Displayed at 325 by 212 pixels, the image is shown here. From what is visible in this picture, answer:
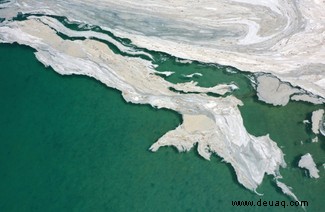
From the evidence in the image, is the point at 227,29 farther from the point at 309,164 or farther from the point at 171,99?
the point at 309,164

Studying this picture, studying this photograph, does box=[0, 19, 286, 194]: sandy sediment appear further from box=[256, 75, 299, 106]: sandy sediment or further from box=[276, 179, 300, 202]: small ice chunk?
box=[256, 75, 299, 106]: sandy sediment

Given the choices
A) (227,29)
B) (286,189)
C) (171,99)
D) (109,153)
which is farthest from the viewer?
(227,29)

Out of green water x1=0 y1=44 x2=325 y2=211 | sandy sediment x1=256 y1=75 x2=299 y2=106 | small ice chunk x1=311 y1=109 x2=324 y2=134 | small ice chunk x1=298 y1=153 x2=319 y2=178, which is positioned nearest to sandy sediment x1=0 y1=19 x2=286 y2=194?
green water x1=0 y1=44 x2=325 y2=211

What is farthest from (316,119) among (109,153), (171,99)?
(109,153)

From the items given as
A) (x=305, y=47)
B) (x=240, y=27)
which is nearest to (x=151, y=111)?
(x=240, y=27)

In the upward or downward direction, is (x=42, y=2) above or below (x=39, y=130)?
above

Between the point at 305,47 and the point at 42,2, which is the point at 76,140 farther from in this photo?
the point at 305,47
